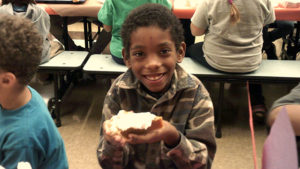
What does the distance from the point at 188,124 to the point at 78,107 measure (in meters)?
1.95

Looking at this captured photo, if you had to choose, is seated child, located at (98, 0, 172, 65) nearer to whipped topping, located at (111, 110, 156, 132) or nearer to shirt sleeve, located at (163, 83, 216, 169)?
shirt sleeve, located at (163, 83, 216, 169)

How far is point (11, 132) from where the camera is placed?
3.47ft

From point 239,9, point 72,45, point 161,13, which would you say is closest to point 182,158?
point 161,13

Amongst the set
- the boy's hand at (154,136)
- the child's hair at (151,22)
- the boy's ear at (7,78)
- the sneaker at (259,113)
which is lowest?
the sneaker at (259,113)

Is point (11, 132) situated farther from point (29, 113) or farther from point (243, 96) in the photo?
point (243, 96)

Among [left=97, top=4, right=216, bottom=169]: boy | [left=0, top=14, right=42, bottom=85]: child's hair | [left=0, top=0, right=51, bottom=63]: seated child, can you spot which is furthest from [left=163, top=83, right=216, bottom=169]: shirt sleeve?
[left=0, top=0, right=51, bottom=63]: seated child

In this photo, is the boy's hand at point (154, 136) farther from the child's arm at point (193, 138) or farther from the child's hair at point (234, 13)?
the child's hair at point (234, 13)

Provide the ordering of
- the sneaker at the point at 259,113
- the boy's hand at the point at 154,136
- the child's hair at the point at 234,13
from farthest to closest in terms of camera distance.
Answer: the sneaker at the point at 259,113, the child's hair at the point at 234,13, the boy's hand at the point at 154,136

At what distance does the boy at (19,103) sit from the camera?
105 cm

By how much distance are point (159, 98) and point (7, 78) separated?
0.53 meters

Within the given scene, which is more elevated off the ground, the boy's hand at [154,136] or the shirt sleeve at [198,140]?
the boy's hand at [154,136]

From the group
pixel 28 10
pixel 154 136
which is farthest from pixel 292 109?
pixel 28 10

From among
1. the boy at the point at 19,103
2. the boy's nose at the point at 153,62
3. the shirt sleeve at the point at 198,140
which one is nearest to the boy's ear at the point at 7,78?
the boy at the point at 19,103

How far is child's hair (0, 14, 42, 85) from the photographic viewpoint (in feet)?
3.38
